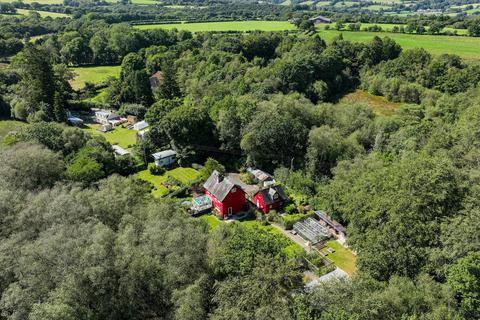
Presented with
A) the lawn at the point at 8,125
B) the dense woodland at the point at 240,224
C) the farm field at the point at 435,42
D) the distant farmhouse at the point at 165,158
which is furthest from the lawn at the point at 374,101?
the lawn at the point at 8,125

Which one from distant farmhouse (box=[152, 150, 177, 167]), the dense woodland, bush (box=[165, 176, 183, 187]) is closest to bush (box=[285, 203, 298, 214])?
the dense woodland

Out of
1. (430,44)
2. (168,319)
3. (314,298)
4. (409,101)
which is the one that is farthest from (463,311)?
(430,44)

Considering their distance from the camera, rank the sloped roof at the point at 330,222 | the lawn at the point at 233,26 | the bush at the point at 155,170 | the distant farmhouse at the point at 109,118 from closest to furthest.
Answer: the sloped roof at the point at 330,222 < the bush at the point at 155,170 < the distant farmhouse at the point at 109,118 < the lawn at the point at 233,26

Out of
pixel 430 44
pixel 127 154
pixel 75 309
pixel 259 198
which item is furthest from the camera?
pixel 430 44

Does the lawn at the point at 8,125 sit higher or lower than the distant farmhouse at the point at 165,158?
higher

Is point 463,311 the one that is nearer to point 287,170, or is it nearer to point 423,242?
point 423,242

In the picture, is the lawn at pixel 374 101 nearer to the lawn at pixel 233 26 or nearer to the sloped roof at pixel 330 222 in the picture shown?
the sloped roof at pixel 330 222

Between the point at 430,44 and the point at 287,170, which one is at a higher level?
the point at 430,44
